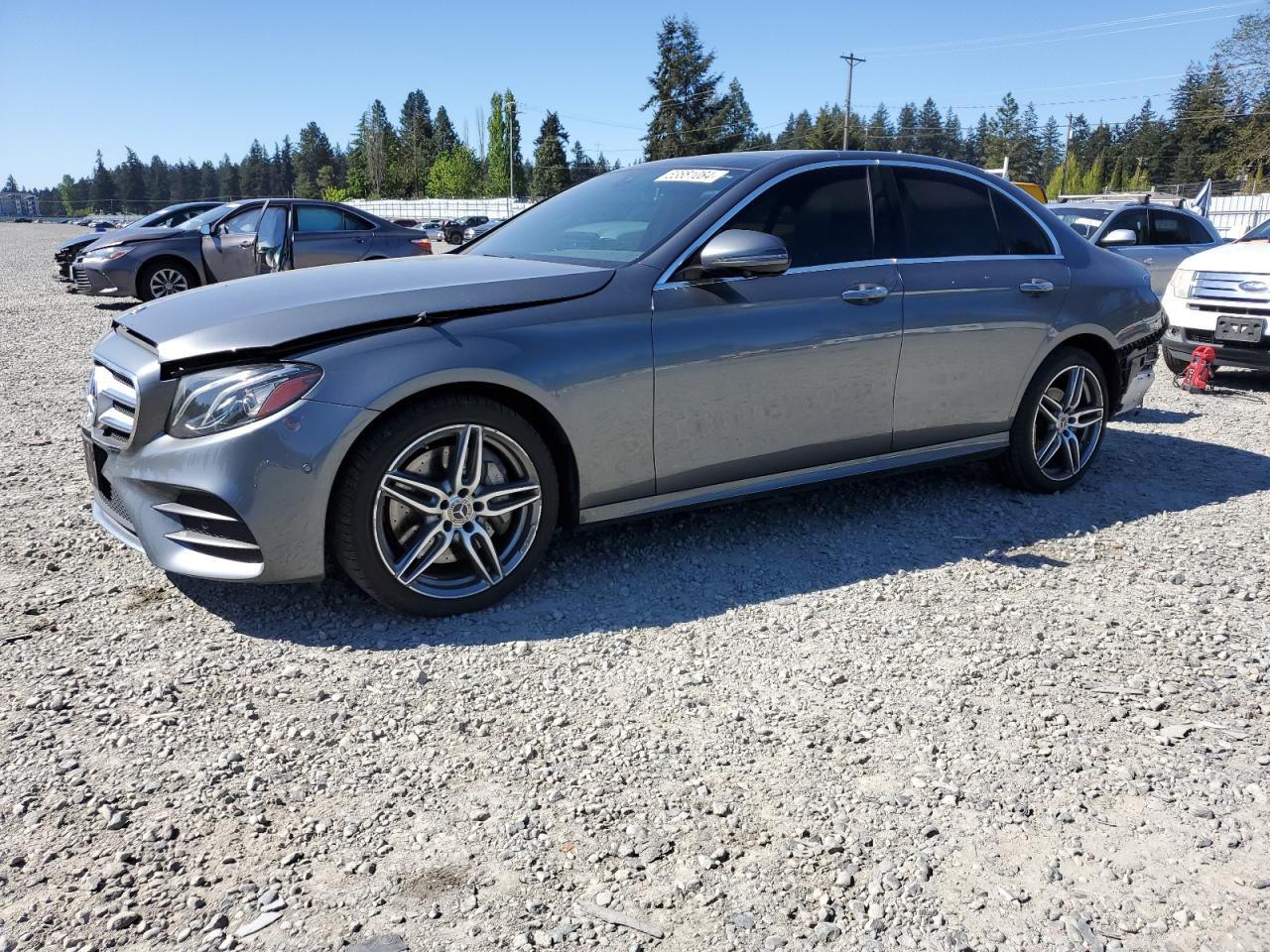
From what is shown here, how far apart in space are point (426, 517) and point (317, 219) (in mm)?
10800

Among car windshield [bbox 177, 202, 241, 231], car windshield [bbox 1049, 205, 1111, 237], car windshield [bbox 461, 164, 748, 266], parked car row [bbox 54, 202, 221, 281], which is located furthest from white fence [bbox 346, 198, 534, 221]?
car windshield [bbox 461, 164, 748, 266]

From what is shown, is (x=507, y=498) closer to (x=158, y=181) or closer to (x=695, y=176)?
(x=695, y=176)

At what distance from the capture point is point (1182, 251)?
38.8ft

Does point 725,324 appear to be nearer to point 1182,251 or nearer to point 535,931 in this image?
point 535,931

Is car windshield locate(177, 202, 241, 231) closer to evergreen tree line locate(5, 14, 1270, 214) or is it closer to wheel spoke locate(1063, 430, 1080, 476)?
wheel spoke locate(1063, 430, 1080, 476)

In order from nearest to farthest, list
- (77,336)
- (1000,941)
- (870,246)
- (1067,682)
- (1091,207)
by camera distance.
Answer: (1000,941) → (1067,682) → (870,246) → (77,336) → (1091,207)

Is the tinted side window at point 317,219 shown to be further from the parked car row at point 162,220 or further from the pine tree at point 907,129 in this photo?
the pine tree at point 907,129

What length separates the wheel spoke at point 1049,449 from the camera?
5336 mm

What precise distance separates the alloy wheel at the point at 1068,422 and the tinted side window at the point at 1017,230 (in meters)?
0.66

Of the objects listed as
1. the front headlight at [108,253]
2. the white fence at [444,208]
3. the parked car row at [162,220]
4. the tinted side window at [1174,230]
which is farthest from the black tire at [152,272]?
the white fence at [444,208]

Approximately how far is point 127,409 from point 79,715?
109 cm

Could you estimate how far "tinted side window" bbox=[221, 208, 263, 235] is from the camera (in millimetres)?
13688

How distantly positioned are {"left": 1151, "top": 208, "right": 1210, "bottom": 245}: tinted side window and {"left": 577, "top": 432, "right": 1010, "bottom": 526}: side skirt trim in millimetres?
8341

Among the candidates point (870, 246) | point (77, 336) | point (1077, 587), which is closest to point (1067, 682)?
point (1077, 587)
